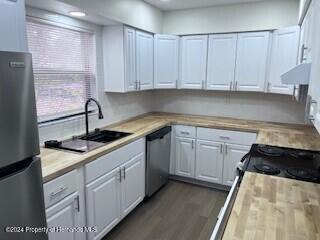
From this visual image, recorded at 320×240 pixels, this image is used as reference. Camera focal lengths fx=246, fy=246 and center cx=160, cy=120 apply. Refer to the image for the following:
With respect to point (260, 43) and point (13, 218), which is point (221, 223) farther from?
point (260, 43)

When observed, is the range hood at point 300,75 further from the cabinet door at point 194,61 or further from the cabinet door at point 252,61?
the cabinet door at point 194,61

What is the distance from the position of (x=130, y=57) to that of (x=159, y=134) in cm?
102

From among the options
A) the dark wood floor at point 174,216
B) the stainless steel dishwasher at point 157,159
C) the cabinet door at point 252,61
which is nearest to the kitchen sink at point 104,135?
the stainless steel dishwasher at point 157,159

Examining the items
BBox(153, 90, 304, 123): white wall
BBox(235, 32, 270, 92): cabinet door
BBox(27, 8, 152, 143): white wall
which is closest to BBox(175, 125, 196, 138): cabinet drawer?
BBox(153, 90, 304, 123): white wall

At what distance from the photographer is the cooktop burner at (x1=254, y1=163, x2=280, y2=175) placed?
1.80m

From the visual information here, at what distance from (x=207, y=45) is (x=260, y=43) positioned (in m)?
0.70

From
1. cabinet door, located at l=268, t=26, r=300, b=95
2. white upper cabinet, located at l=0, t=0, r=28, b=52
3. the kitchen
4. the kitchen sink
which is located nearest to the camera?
white upper cabinet, located at l=0, t=0, r=28, b=52

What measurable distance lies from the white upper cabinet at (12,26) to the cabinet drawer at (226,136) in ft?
8.33

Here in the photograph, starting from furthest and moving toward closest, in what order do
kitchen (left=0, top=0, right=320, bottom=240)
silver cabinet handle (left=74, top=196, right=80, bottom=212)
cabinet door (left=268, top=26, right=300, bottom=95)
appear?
1. cabinet door (left=268, top=26, right=300, bottom=95)
2. silver cabinet handle (left=74, top=196, right=80, bottom=212)
3. kitchen (left=0, top=0, right=320, bottom=240)

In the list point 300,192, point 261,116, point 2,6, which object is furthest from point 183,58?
point 2,6

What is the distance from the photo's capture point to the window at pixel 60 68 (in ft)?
7.31

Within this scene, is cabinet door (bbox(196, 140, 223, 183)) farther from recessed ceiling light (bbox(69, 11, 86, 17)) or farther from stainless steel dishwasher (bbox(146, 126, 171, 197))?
recessed ceiling light (bbox(69, 11, 86, 17))

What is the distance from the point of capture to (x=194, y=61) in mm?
3613

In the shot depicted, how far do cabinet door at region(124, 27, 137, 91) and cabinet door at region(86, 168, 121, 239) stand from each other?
114 centimetres
